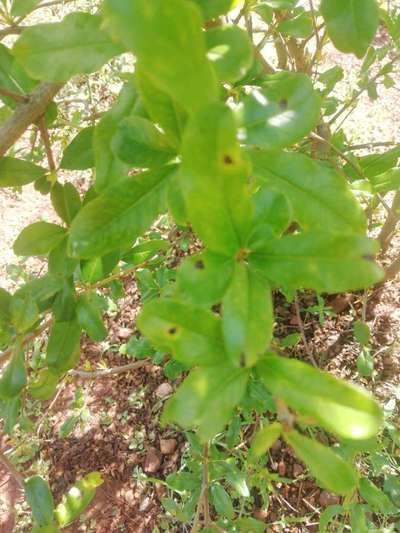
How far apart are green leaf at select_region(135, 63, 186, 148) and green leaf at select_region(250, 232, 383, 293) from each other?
16 centimetres

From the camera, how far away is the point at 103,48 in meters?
0.58

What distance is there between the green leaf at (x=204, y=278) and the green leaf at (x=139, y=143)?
0.17 m

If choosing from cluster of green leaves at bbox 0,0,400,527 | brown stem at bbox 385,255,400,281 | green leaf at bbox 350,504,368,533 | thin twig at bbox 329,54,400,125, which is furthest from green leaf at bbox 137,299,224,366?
brown stem at bbox 385,255,400,281

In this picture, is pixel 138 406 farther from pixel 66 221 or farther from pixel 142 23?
pixel 142 23

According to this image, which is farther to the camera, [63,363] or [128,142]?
[63,363]

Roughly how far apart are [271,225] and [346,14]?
0.27m

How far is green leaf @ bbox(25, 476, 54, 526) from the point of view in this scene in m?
0.91

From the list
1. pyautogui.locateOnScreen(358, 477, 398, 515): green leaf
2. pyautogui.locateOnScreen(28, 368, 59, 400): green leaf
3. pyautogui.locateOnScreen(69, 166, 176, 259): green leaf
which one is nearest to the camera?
pyautogui.locateOnScreen(69, 166, 176, 259): green leaf

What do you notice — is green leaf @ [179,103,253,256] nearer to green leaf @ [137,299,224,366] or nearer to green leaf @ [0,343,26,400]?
green leaf @ [137,299,224,366]

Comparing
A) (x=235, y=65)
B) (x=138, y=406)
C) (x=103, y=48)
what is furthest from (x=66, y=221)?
(x=138, y=406)

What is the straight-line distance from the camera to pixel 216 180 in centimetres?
41

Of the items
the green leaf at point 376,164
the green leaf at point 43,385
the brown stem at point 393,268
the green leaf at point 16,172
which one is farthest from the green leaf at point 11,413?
the brown stem at point 393,268

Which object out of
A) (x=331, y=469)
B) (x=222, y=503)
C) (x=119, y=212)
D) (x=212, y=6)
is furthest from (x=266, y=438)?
(x=222, y=503)

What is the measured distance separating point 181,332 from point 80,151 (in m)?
0.44
